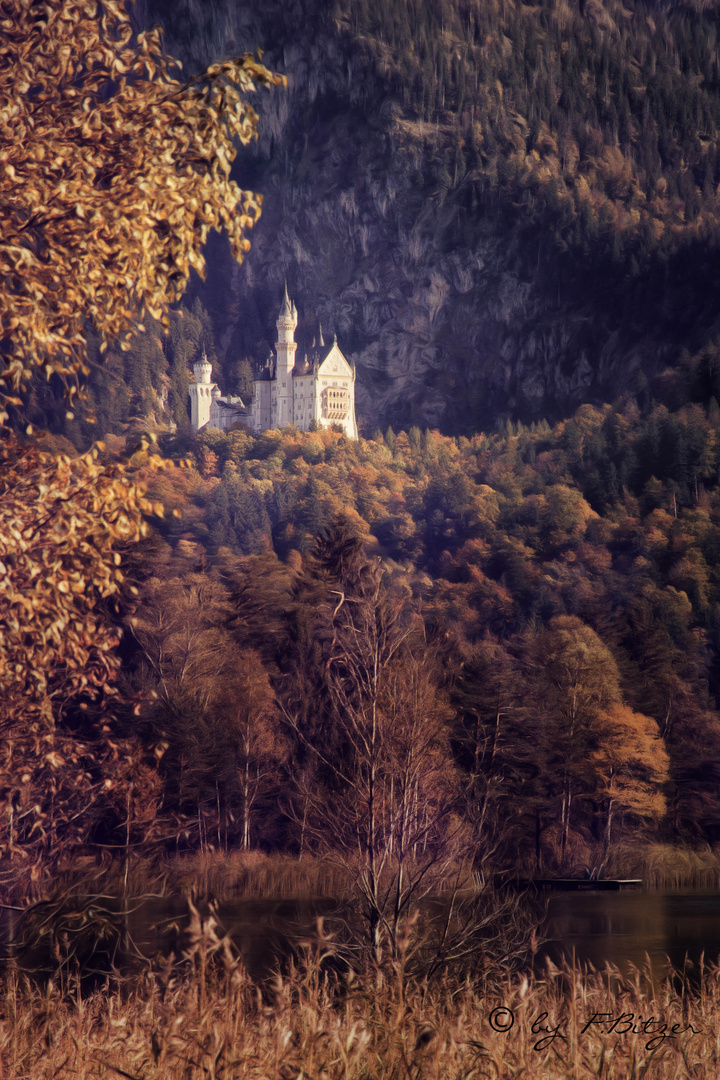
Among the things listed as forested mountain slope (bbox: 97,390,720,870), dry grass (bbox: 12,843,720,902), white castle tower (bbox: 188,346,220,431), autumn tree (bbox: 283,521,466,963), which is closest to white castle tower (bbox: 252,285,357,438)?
white castle tower (bbox: 188,346,220,431)

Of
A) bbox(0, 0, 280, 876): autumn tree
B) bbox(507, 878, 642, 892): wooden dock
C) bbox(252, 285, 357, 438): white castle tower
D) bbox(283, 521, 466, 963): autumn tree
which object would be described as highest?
bbox(252, 285, 357, 438): white castle tower

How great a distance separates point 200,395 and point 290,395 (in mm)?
21260

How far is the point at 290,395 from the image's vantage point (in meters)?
A: 187

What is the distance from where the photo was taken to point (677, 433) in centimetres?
11100

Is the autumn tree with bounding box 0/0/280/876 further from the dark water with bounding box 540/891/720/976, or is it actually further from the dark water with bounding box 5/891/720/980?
the dark water with bounding box 540/891/720/976

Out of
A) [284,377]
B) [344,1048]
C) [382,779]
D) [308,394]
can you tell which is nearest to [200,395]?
[284,377]

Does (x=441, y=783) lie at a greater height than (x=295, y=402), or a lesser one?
lesser

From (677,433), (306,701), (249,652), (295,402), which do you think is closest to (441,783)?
(306,701)

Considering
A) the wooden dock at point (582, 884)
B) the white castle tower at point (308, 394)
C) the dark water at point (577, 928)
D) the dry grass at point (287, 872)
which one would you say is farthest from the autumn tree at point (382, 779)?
the white castle tower at point (308, 394)

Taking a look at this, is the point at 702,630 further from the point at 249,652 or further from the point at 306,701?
the point at 306,701

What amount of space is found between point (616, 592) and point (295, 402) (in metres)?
117

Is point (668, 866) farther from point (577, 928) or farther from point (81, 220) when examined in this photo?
point (81, 220)

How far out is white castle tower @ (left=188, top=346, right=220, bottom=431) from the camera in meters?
197

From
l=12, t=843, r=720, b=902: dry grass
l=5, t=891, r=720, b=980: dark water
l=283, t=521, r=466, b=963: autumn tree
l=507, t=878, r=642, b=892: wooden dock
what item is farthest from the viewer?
l=507, t=878, r=642, b=892: wooden dock
